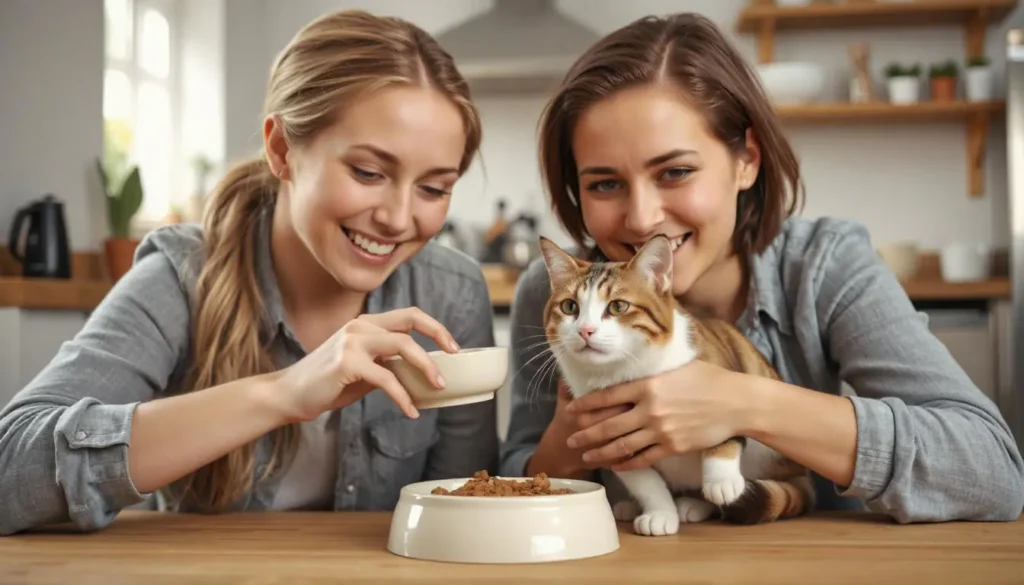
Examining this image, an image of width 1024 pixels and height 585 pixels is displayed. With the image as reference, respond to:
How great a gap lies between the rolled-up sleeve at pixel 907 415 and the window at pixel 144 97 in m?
3.50

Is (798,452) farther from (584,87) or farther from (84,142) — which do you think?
(84,142)

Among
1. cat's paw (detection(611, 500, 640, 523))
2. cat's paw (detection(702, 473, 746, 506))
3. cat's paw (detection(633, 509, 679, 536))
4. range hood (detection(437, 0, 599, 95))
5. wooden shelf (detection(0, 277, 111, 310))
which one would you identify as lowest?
cat's paw (detection(611, 500, 640, 523))

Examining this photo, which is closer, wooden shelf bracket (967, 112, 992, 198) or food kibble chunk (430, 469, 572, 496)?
food kibble chunk (430, 469, 572, 496)

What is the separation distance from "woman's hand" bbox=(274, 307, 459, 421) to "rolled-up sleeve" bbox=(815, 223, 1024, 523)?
54cm

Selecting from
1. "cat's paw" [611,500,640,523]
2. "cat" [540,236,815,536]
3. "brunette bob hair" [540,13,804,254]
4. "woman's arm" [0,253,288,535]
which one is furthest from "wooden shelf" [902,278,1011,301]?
"woman's arm" [0,253,288,535]

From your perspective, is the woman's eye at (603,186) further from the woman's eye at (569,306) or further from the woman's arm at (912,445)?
the woman's arm at (912,445)

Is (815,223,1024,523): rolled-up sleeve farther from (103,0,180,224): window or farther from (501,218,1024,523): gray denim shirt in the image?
(103,0,180,224): window

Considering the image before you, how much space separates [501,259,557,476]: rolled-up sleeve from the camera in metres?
1.73

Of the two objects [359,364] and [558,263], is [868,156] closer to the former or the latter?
[558,263]

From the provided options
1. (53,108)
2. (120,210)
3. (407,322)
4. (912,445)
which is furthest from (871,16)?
(407,322)

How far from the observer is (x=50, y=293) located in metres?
2.96

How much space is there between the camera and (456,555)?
97 cm

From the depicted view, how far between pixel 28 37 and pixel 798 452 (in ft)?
10.1

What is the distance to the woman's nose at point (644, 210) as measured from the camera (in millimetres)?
1444
